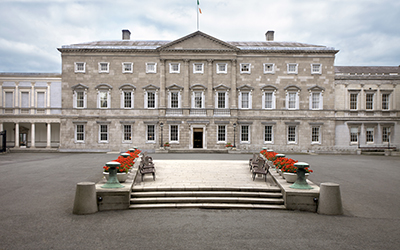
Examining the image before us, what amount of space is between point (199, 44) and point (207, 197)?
2870 cm

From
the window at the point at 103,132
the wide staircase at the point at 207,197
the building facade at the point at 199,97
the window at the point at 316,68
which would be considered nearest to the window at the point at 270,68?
the building facade at the point at 199,97

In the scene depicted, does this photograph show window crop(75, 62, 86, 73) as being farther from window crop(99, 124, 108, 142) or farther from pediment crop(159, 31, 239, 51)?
pediment crop(159, 31, 239, 51)

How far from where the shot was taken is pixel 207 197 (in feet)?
35.7

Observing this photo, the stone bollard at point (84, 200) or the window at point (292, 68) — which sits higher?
the window at point (292, 68)

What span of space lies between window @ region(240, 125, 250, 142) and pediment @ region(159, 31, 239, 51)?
1052 centimetres

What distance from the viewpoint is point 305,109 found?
36219 millimetres

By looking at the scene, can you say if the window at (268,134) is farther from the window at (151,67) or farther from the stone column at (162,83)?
the window at (151,67)

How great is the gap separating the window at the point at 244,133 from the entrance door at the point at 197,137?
17.7 feet

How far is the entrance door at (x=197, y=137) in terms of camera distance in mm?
35875

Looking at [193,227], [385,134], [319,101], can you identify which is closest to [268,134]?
[319,101]

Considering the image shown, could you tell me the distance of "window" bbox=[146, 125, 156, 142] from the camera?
35969mm

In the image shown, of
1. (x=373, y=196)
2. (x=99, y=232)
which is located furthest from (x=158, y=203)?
(x=373, y=196)

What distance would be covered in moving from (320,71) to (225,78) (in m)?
13.0

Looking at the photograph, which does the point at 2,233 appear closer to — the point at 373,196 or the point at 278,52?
the point at 373,196
